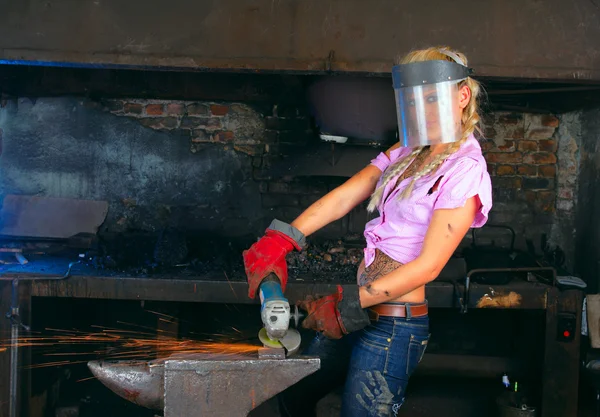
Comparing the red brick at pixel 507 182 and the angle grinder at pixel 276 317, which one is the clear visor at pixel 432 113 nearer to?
the angle grinder at pixel 276 317

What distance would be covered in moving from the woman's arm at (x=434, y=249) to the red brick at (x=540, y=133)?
264cm

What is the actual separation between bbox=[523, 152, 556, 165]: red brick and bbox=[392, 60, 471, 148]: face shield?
2.47 m

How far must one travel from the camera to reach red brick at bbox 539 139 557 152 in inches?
180

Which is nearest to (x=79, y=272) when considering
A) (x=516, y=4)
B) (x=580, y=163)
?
(x=516, y=4)

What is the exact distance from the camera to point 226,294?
11.9ft

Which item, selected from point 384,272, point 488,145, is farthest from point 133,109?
point 384,272

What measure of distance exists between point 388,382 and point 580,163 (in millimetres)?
2854

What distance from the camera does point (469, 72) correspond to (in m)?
2.33

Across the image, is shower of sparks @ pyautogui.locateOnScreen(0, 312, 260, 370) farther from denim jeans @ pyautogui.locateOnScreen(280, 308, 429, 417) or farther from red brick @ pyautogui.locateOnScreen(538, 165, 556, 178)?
red brick @ pyautogui.locateOnScreen(538, 165, 556, 178)

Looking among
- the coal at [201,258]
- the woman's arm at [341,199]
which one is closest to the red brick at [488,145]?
the coal at [201,258]

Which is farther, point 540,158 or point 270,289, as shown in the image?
point 540,158

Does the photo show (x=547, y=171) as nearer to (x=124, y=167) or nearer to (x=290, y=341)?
(x=124, y=167)

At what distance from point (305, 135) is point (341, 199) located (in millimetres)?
1967

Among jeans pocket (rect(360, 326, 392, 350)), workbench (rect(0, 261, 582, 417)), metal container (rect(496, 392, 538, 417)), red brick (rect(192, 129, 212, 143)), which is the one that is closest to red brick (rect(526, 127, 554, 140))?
workbench (rect(0, 261, 582, 417))
